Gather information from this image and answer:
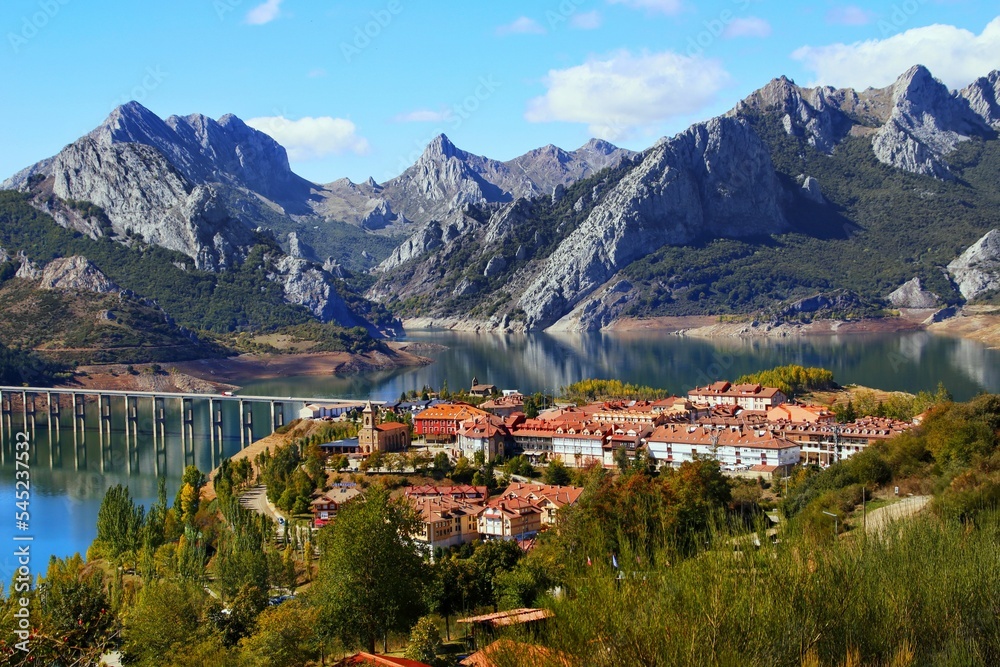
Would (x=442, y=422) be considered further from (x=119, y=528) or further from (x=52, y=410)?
(x=52, y=410)

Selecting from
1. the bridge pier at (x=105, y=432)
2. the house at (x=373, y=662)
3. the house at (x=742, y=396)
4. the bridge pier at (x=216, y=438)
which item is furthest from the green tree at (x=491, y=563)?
the bridge pier at (x=105, y=432)

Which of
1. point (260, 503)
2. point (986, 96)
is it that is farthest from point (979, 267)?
point (260, 503)

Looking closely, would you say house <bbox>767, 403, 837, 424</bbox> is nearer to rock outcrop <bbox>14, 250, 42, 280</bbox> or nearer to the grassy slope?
the grassy slope

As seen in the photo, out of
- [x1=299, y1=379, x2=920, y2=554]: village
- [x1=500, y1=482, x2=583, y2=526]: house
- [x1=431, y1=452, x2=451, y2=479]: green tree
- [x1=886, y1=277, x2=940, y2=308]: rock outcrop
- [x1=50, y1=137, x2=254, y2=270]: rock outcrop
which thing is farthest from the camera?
[x1=886, y1=277, x2=940, y2=308]: rock outcrop

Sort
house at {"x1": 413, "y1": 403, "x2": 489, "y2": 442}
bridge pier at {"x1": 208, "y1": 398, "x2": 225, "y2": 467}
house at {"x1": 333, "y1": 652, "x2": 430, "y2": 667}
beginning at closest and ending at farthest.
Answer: house at {"x1": 333, "y1": 652, "x2": 430, "y2": 667}
house at {"x1": 413, "y1": 403, "x2": 489, "y2": 442}
bridge pier at {"x1": 208, "y1": 398, "x2": 225, "y2": 467}

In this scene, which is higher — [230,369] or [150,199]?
[150,199]

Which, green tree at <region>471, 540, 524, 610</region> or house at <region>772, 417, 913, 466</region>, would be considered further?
house at <region>772, 417, 913, 466</region>

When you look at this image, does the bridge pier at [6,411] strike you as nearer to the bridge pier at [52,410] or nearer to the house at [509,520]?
the bridge pier at [52,410]

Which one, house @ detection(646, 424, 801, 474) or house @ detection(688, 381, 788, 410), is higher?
house @ detection(688, 381, 788, 410)

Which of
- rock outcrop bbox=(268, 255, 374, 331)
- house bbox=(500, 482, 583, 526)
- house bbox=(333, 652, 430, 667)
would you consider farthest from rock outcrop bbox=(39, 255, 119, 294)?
house bbox=(333, 652, 430, 667)
